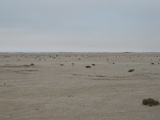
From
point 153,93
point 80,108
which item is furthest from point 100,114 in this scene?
point 153,93

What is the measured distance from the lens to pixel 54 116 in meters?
8.44

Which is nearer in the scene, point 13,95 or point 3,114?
point 3,114

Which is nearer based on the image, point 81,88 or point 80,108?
point 80,108

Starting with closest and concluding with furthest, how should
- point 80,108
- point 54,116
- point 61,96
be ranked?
point 54,116 → point 80,108 → point 61,96

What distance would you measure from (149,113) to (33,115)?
13.7ft

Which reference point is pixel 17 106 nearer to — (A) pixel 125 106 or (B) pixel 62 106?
(B) pixel 62 106

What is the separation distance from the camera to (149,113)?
8922 millimetres

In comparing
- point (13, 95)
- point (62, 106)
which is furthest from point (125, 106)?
point (13, 95)

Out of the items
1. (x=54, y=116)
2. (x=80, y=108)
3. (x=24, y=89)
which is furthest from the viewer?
(x=24, y=89)

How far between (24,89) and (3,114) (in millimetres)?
5078

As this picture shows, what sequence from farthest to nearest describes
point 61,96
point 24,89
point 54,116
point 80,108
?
1. point 24,89
2. point 61,96
3. point 80,108
4. point 54,116

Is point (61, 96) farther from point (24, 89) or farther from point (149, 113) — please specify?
point (149, 113)

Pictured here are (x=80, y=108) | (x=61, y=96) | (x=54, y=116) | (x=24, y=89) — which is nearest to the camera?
(x=54, y=116)

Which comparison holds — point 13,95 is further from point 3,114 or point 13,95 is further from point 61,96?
point 3,114
